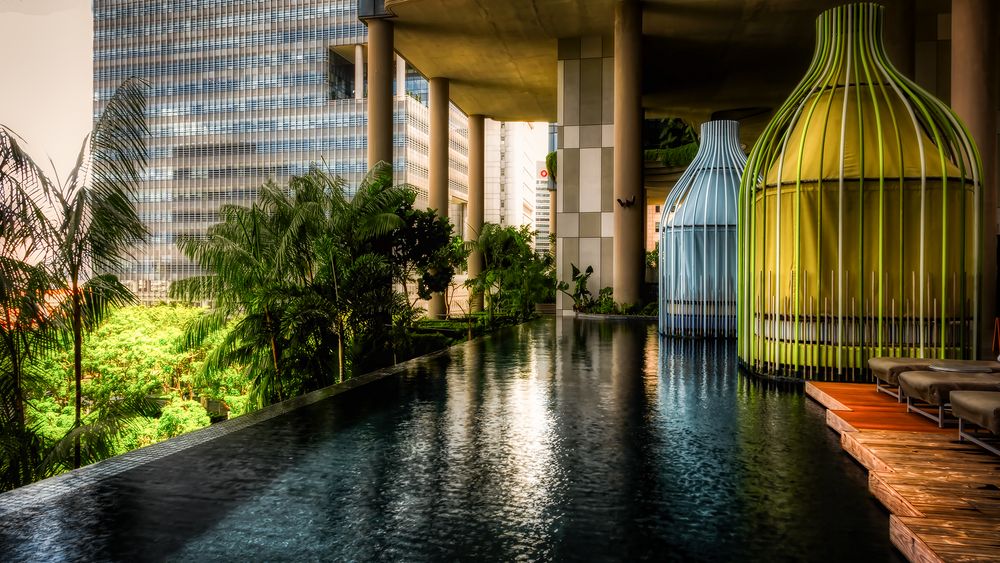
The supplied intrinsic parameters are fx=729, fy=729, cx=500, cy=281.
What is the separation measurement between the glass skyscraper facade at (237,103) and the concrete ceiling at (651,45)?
197 feet

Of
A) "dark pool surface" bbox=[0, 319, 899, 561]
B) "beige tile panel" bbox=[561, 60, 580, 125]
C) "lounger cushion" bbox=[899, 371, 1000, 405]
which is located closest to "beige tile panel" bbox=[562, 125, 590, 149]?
"beige tile panel" bbox=[561, 60, 580, 125]

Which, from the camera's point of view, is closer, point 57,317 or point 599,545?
point 599,545

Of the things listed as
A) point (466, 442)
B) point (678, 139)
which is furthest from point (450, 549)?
point (678, 139)

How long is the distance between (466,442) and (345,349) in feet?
30.8

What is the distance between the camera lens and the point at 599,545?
8.26 feet

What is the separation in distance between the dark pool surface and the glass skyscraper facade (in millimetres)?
82359

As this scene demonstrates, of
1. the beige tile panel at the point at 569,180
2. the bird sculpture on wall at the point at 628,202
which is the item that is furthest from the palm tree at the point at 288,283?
the beige tile panel at the point at 569,180

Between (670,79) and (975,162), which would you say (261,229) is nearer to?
(975,162)

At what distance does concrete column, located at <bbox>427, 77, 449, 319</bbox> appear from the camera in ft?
87.8

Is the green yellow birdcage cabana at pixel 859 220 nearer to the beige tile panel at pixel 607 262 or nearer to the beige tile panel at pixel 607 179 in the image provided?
the beige tile panel at pixel 607 262

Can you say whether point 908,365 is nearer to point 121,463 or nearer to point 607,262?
point 121,463

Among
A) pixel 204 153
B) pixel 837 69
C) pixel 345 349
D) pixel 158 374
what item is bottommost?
pixel 158 374

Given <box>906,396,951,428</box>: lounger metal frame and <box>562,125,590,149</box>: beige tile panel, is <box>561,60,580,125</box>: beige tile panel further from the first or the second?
<box>906,396,951,428</box>: lounger metal frame

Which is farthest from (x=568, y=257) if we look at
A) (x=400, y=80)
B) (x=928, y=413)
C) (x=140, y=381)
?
(x=400, y=80)
